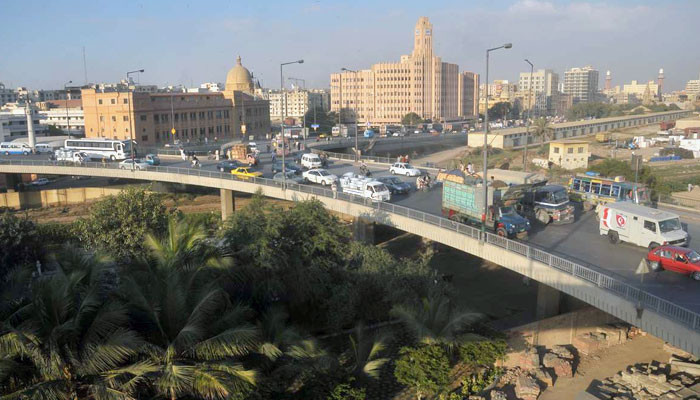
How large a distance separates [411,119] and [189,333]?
124 metres

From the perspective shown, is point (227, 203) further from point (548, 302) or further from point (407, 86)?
point (407, 86)

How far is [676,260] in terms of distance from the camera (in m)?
16.6

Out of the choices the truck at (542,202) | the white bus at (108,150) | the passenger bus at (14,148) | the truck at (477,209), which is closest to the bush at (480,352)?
the truck at (477,209)

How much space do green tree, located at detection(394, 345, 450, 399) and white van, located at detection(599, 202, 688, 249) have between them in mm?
8311

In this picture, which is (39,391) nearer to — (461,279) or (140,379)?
(140,379)

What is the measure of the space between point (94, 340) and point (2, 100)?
544ft

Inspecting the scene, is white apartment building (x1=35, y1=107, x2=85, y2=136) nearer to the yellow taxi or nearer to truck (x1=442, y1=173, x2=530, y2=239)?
the yellow taxi

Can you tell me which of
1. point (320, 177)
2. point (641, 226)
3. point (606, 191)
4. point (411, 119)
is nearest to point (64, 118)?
point (411, 119)

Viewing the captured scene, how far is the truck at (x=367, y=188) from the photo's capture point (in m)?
28.9

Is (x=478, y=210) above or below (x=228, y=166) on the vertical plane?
below

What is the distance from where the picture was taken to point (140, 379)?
34.1ft

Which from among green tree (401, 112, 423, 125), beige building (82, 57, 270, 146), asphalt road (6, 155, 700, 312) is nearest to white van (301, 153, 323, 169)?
asphalt road (6, 155, 700, 312)

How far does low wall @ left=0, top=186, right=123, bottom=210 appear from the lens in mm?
51469

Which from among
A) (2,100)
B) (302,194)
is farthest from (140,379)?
(2,100)
